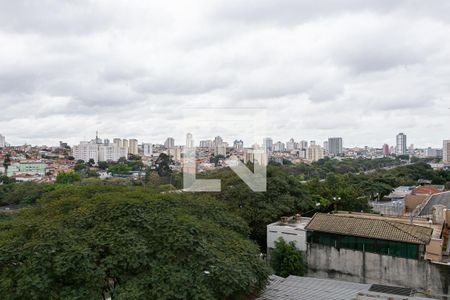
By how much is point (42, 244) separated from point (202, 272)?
2.72 meters

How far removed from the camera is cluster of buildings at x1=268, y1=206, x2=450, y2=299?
34.9ft

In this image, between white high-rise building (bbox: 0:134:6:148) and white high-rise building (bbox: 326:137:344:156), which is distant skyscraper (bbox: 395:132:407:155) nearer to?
white high-rise building (bbox: 326:137:344:156)

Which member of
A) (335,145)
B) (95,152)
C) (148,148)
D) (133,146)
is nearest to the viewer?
(95,152)

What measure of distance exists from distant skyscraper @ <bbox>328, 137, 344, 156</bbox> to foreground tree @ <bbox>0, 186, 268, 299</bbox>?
151m

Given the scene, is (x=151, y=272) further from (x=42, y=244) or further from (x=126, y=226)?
(x=42, y=244)

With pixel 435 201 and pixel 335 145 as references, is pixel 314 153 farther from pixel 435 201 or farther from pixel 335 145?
pixel 435 201

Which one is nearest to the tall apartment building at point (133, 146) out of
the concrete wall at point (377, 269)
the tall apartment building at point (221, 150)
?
the tall apartment building at point (221, 150)

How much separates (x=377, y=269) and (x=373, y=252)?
51cm

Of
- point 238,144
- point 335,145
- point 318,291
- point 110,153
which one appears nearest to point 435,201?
point 238,144

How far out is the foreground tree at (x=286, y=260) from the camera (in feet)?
39.8

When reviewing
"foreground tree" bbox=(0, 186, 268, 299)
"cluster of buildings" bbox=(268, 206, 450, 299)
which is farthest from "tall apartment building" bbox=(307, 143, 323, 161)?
"foreground tree" bbox=(0, 186, 268, 299)

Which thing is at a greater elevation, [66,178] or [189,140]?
[189,140]

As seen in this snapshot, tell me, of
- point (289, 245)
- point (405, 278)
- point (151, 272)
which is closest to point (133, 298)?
point (151, 272)

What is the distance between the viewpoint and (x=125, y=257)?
21.3 ft
